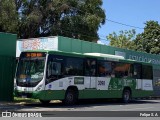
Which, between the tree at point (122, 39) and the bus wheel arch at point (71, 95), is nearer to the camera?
the bus wheel arch at point (71, 95)

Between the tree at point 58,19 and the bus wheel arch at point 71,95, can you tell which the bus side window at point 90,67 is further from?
the tree at point 58,19

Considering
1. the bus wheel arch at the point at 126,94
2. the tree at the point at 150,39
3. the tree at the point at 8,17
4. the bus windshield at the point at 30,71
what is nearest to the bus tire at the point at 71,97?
the bus windshield at the point at 30,71


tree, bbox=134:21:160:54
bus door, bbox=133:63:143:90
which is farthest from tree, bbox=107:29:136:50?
bus door, bbox=133:63:143:90

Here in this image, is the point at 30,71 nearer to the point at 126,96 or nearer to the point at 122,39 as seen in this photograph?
the point at 126,96

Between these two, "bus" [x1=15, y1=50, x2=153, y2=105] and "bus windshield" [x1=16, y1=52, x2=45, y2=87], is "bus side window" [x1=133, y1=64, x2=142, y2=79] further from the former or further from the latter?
"bus windshield" [x1=16, y1=52, x2=45, y2=87]

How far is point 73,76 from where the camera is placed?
2283 cm

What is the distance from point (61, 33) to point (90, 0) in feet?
18.9

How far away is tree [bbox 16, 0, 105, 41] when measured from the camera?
47000 mm

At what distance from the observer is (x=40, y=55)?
21391 mm

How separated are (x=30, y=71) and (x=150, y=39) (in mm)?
40282

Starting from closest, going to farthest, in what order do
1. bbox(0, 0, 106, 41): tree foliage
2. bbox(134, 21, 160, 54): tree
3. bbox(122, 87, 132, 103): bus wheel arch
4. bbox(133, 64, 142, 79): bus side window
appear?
bbox(122, 87, 132, 103): bus wheel arch < bbox(133, 64, 142, 79): bus side window < bbox(0, 0, 106, 41): tree foliage < bbox(134, 21, 160, 54): tree

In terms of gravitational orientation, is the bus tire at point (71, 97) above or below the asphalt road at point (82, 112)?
above

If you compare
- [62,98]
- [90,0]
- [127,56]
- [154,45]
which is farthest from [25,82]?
[154,45]

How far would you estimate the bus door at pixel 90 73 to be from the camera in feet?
78.5
